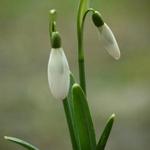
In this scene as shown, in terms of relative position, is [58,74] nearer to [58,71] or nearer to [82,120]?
[58,71]

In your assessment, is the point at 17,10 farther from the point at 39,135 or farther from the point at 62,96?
the point at 62,96

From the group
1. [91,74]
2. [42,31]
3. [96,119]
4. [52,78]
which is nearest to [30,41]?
[42,31]

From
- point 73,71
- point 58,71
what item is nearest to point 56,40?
point 58,71

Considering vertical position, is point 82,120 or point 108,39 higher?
point 108,39

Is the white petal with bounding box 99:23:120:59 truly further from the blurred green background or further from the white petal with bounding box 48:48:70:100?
the blurred green background

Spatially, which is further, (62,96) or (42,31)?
(42,31)

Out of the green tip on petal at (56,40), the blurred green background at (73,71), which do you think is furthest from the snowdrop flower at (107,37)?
the blurred green background at (73,71)

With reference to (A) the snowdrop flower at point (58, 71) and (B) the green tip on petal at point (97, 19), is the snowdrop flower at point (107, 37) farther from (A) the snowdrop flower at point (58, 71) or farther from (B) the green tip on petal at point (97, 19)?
(A) the snowdrop flower at point (58, 71)

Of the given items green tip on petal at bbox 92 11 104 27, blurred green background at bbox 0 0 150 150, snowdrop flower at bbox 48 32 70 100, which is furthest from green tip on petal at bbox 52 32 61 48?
blurred green background at bbox 0 0 150 150
